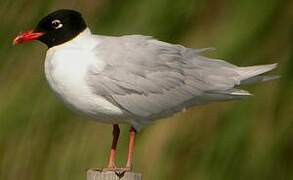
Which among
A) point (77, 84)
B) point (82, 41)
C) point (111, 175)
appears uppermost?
point (82, 41)

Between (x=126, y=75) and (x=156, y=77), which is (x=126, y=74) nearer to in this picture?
(x=126, y=75)

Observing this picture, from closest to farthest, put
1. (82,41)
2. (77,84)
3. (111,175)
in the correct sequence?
(111,175), (77,84), (82,41)

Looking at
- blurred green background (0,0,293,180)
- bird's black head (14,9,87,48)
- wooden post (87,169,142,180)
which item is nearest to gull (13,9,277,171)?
bird's black head (14,9,87,48)

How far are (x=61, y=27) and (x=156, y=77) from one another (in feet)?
1.04

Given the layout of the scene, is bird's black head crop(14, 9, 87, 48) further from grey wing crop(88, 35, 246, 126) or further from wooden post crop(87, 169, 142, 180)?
A: wooden post crop(87, 169, 142, 180)

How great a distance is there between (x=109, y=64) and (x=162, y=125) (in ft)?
3.62

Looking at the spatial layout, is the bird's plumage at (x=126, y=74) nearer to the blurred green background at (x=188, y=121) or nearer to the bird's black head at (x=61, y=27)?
the bird's black head at (x=61, y=27)

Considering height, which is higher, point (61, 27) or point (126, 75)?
point (61, 27)

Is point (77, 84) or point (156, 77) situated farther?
point (156, 77)

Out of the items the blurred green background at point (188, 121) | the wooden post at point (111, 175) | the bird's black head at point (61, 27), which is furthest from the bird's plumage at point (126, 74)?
the blurred green background at point (188, 121)

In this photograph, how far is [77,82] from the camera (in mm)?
3475

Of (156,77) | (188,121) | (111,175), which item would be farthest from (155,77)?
(188,121)

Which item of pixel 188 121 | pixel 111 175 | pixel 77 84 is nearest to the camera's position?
pixel 111 175

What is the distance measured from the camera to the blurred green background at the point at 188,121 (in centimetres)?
454
